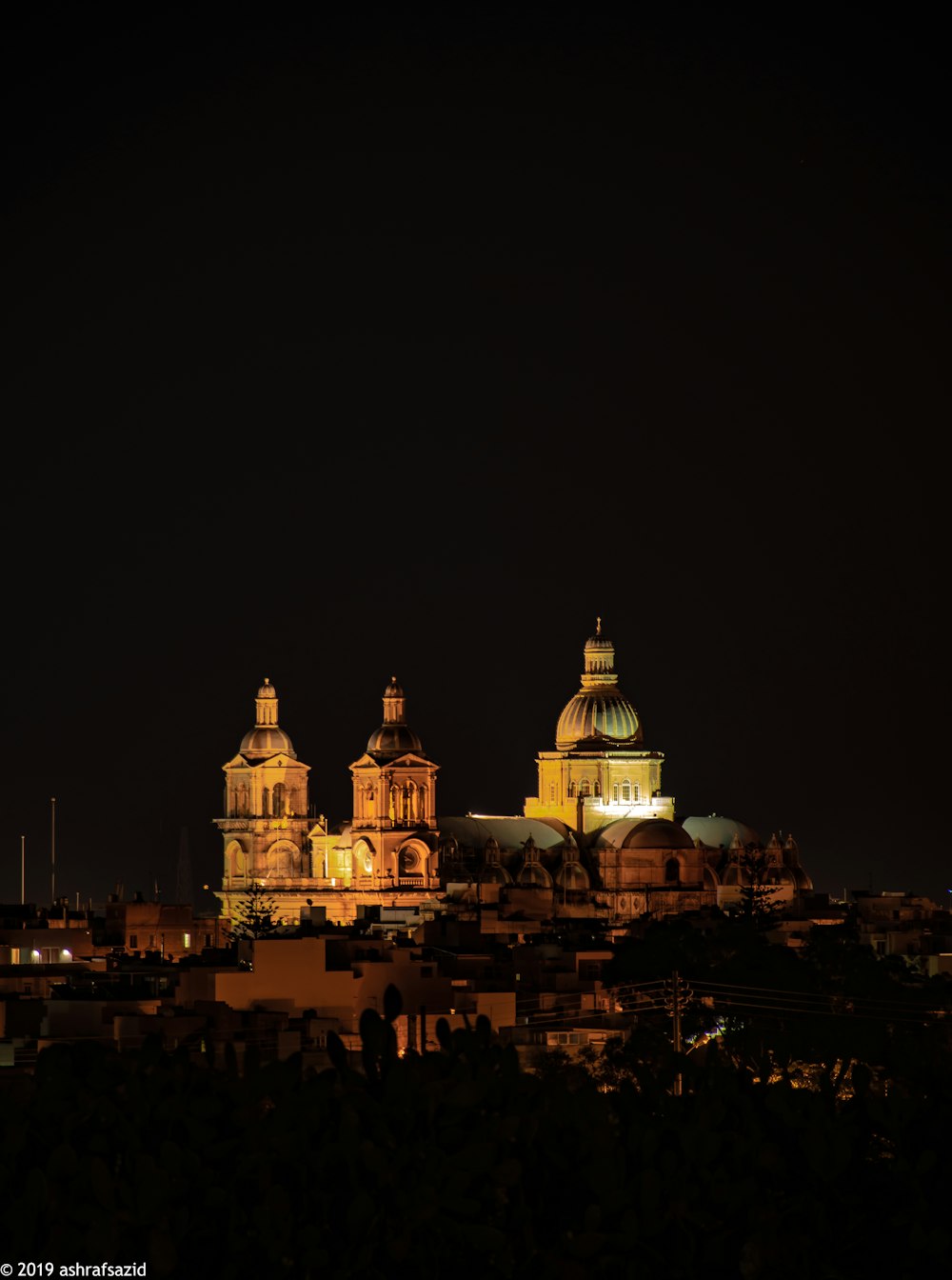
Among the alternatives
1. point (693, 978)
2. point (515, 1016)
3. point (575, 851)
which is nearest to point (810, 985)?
point (693, 978)

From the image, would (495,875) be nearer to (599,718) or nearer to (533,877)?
(533,877)

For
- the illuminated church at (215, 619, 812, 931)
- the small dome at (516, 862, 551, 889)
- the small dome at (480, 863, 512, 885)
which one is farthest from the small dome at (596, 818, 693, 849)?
the small dome at (480, 863, 512, 885)

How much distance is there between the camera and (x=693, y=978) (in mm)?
76438

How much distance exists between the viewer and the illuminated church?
122312 millimetres

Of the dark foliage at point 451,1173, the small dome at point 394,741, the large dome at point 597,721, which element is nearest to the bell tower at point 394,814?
the small dome at point 394,741

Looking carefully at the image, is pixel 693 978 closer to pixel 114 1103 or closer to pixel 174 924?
pixel 174 924

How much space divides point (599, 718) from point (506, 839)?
12.0m

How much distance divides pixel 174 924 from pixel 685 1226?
68.8m

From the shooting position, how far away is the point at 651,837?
411ft

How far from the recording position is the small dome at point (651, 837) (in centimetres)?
12506

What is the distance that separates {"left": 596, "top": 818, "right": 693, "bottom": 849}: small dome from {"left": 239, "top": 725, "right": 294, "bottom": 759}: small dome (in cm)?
1770

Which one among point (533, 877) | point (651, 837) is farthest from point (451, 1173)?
point (651, 837)

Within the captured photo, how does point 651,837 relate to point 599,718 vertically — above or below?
below

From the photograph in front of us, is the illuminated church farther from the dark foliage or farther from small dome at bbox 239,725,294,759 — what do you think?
the dark foliage
